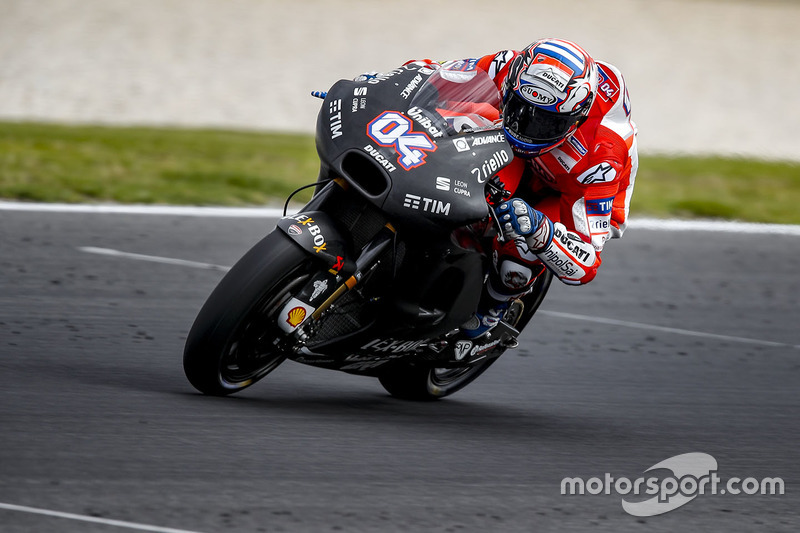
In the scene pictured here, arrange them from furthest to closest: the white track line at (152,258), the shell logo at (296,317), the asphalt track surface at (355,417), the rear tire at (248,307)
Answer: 1. the white track line at (152,258)
2. the shell logo at (296,317)
3. the rear tire at (248,307)
4. the asphalt track surface at (355,417)

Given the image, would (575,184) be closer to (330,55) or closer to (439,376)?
(439,376)

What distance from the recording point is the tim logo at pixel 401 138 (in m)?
4.30

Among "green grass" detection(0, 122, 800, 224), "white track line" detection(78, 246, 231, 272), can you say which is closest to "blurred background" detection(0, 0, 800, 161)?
"green grass" detection(0, 122, 800, 224)

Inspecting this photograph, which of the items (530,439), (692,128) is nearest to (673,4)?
(692,128)

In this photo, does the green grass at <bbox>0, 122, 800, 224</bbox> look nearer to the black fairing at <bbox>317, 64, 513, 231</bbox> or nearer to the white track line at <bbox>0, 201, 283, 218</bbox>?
the white track line at <bbox>0, 201, 283, 218</bbox>

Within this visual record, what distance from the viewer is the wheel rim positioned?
4367 mm

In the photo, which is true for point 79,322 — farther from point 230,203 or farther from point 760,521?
point 230,203

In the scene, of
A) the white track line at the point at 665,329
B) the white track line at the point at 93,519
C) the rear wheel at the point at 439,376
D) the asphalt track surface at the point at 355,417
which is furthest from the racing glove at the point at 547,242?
the white track line at the point at 665,329

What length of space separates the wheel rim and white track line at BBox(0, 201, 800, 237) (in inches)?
192

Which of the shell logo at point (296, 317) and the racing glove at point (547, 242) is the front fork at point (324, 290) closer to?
the shell logo at point (296, 317)

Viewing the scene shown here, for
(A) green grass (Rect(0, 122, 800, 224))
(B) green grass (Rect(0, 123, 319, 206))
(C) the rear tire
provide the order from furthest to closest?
(A) green grass (Rect(0, 122, 800, 224)) → (B) green grass (Rect(0, 123, 319, 206)) → (C) the rear tire

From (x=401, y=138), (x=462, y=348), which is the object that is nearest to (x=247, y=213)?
(x=462, y=348)

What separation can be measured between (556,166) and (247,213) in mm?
5492

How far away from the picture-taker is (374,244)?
451 centimetres
